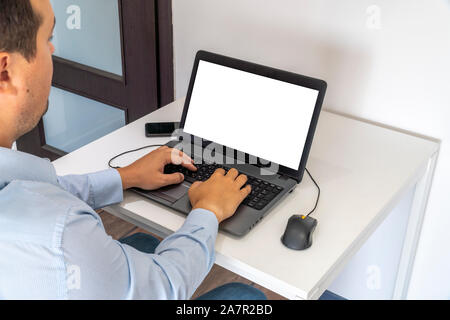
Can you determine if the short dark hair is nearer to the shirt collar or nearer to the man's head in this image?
the man's head

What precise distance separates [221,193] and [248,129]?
0.24 meters

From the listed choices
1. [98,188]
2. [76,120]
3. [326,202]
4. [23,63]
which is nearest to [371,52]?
[326,202]

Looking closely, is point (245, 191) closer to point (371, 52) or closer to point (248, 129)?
point (248, 129)

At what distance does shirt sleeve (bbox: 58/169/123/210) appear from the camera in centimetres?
112

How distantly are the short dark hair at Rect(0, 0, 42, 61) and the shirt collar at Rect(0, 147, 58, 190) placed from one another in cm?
16

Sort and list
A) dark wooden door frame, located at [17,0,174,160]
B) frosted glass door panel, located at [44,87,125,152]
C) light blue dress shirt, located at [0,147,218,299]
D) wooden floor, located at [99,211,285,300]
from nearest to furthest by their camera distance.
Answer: light blue dress shirt, located at [0,147,218,299] < dark wooden door frame, located at [17,0,174,160] < wooden floor, located at [99,211,285,300] < frosted glass door panel, located at [44,87,125,152]

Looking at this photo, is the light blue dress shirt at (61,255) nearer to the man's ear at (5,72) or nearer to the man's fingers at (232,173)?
the man's ear at (5,72)

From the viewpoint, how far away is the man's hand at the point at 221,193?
3.38 feet

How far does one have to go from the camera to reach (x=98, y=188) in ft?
3.67

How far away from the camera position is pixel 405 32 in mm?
1318

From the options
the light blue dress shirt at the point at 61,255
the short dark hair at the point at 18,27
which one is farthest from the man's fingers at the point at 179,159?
the short dark hair at the point at 18,27

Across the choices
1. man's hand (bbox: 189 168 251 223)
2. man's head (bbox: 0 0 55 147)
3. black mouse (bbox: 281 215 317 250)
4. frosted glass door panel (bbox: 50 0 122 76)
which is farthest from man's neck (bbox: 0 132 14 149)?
frosted glass door panel (bbox: 50 0 122 76)

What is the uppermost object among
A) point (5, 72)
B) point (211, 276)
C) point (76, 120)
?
point (5, 72)

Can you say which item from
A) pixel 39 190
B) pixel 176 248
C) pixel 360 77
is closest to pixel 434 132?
pixel 360 77
